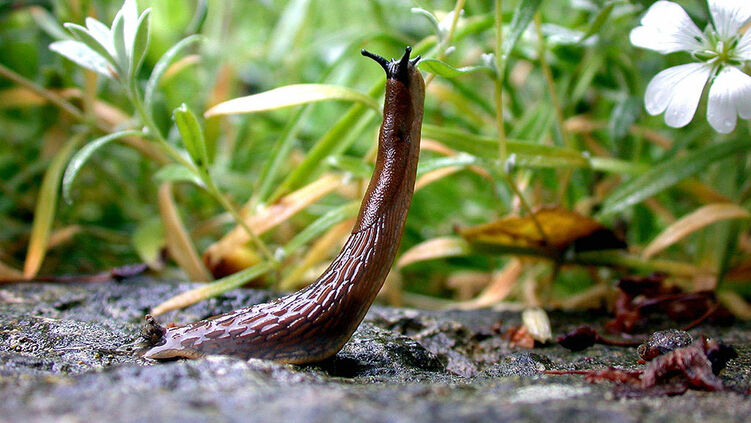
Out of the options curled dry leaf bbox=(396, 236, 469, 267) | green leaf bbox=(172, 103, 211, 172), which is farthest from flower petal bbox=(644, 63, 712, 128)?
green leaf bbox=(172, 103, 211, 172)

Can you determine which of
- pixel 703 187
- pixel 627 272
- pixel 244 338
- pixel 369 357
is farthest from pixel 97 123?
pixel 703 187

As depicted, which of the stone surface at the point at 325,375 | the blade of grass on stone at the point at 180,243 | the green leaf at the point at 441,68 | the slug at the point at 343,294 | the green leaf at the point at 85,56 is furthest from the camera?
the blade of grass on stone at the point at 180,243

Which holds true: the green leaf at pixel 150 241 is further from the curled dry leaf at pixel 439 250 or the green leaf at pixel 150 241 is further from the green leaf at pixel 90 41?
the curled dry leaf at pixel 439 250

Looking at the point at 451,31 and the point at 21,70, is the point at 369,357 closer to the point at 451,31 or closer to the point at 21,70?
the point at 451,31

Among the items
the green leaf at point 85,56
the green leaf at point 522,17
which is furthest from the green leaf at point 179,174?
the green leaf at point 522,17

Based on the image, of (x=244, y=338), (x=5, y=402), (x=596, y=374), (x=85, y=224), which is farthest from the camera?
(x=85, y=224)

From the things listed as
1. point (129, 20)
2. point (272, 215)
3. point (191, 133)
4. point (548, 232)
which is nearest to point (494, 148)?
point (548, 232)
